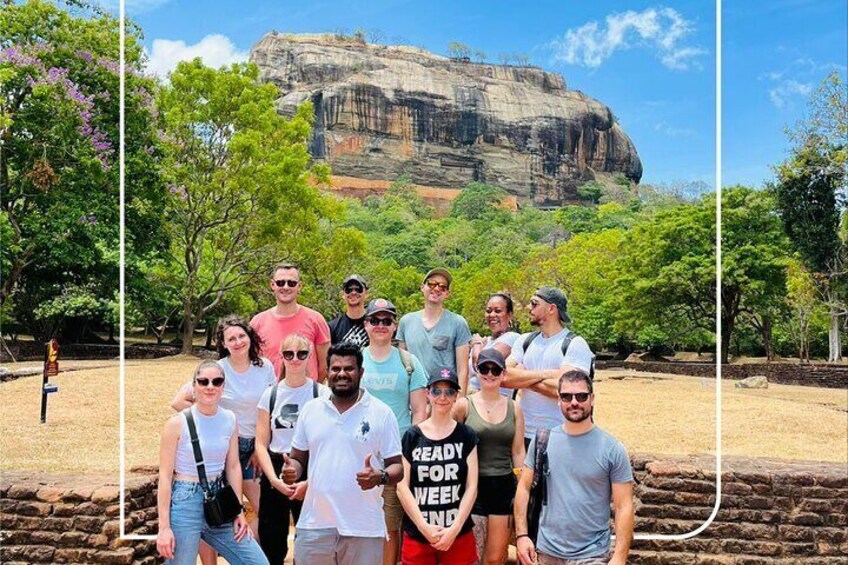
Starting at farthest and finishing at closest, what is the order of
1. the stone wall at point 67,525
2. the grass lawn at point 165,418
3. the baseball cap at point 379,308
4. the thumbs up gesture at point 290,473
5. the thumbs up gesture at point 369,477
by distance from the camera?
the grass lawn at point 165,418 → the stone wall at point 67,525 → the baseball cap at point 379,308 → the thumbs up gesture at point 290,473 → the thumbs up gesture at point 369,477

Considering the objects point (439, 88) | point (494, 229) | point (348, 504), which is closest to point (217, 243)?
point (439, 88)

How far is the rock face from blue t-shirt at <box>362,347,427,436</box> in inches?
401

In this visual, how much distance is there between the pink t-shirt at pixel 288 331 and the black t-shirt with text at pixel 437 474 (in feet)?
3.16

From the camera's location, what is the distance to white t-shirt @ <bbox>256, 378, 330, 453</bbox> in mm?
3718

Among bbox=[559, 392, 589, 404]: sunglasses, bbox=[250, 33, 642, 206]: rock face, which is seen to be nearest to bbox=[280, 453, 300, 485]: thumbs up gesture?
bbox=[559, 392, 589, 404]: sunglasses

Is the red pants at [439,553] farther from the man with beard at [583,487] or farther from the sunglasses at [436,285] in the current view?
the sunglasses at [436,285]

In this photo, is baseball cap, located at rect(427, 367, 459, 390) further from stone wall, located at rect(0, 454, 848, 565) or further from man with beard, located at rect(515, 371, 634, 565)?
stone wall, located at rect(0, 454, 848, 565)

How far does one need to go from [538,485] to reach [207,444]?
1.41 m

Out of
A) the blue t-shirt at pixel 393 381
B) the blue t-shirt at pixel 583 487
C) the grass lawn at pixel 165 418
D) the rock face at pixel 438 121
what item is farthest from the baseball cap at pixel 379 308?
the rock face at pixel 438 121

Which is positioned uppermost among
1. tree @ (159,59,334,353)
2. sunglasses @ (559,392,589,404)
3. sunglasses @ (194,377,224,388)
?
tree @ (159,59,334,353)

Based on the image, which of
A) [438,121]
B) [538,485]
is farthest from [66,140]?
[538,485]

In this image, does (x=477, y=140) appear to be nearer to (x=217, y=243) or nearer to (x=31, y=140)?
(x=217, y=243)

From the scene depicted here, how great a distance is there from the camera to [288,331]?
13.7 feet

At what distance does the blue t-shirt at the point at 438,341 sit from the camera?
14.0 ft
